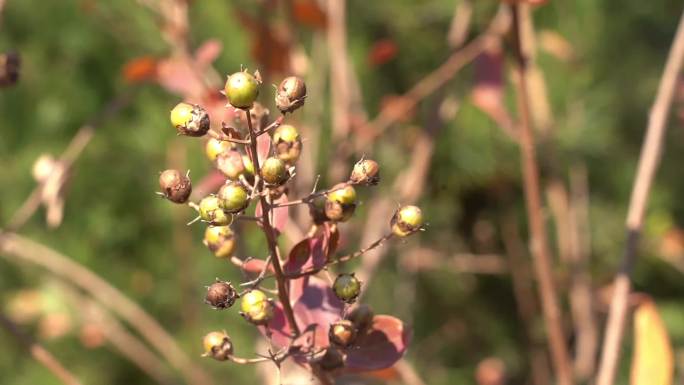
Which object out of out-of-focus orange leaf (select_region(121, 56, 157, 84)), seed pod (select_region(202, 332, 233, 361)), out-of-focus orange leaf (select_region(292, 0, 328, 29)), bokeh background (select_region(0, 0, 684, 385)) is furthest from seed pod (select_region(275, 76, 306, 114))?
bokeh background (select_region(0, 0, 684, 385))

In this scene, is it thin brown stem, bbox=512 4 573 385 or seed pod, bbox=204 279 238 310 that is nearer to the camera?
seed pod, bbox=204 279 238 310

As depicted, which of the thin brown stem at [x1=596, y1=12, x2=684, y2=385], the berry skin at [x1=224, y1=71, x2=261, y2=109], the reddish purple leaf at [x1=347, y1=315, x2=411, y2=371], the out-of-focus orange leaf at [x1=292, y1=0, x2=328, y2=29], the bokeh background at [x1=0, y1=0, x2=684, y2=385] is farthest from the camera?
the bokeh background at [x1=0, y1=0, x2=684, y2=385]

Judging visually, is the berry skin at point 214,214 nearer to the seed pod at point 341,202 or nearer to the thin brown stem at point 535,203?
the seed pod at point 341,202

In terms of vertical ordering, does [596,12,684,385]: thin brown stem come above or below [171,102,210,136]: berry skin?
above

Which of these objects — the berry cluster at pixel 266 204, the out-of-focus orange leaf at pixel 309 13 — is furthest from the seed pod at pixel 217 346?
the out-of-focus orange leaf at pixel 309 13

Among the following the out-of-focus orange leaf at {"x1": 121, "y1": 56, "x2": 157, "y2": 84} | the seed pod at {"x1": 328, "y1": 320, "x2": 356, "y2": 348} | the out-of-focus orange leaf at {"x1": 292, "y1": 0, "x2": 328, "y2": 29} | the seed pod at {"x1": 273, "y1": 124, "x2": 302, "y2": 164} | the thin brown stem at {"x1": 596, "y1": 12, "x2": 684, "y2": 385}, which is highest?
the out-of-focus orange leaf at {"x1": 292, "y1": 0, "x2": 328, "y2": 29}

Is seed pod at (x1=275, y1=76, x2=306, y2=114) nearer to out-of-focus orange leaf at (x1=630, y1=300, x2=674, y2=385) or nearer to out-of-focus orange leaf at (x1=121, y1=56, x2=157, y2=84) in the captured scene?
out-of-focus orange leaf at (x1=630, y1=300, x2=674, y2=385)

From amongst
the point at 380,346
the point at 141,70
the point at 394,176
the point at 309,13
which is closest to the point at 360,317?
the point at 380,346

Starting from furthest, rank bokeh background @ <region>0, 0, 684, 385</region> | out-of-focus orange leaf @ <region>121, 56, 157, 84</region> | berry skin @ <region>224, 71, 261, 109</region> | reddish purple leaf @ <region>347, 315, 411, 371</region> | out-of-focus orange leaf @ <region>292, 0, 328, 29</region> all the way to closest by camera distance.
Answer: bokeh background @ <region>0, 0, 684, 385</region> → out-of-focus orange leaf @ <region>292, 0, 328, 29</region> → out-of-focus orange leaf @ <region>121, 56, 157, 84</region> → reddish purple leaf @ <region>347, 315, 411, 371</region> → berry skin @ <region>224, 71, 261, 109</region>
